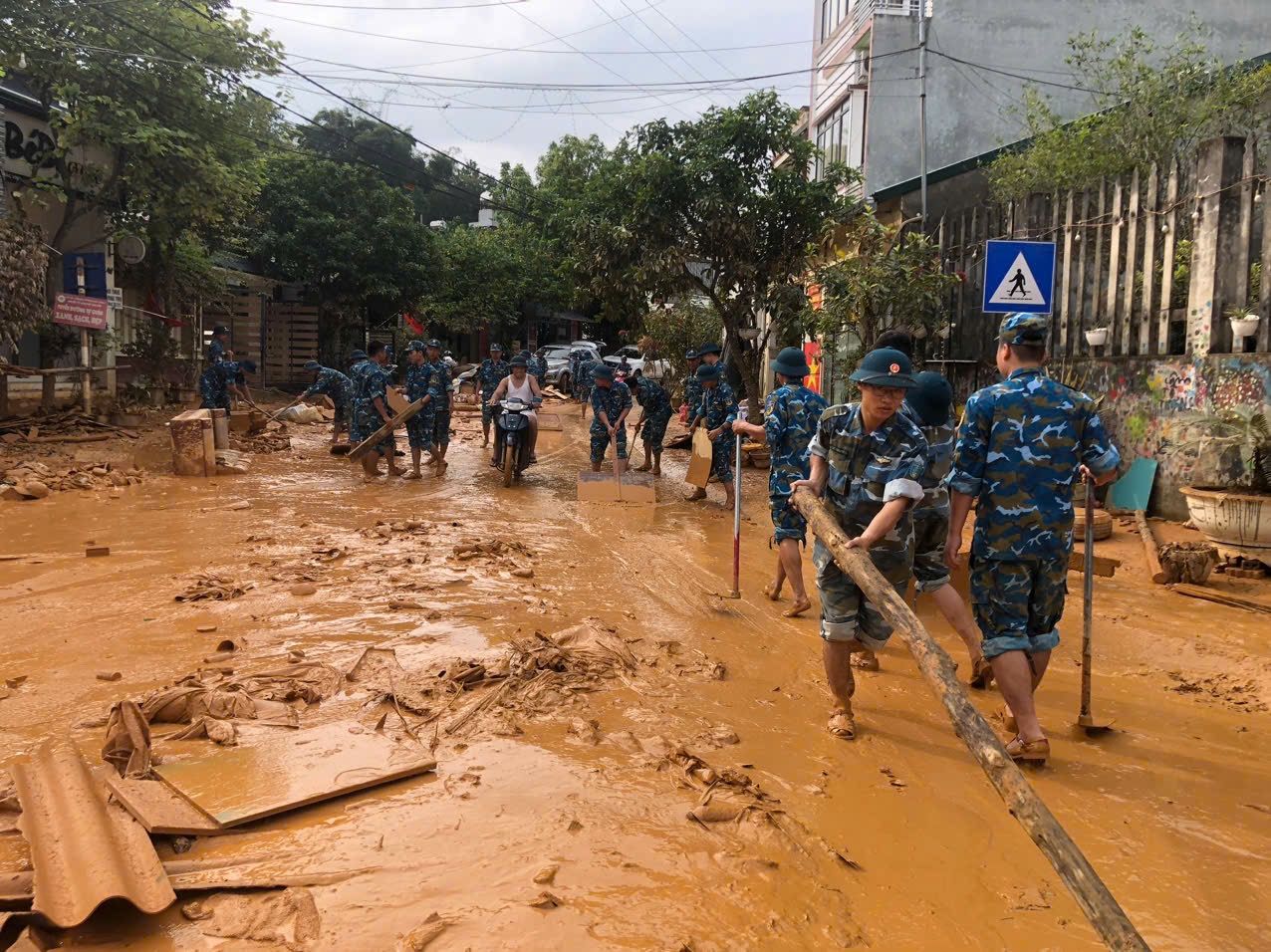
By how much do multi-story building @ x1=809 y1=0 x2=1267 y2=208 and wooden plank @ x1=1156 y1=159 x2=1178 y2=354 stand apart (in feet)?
32.4

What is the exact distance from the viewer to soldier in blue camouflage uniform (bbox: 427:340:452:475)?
40.8ft

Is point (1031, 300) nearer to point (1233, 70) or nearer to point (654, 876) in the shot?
point (654, 876)

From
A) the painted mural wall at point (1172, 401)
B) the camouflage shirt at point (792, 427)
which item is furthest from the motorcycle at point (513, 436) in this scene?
the painted mural wall at point (1172, 401)

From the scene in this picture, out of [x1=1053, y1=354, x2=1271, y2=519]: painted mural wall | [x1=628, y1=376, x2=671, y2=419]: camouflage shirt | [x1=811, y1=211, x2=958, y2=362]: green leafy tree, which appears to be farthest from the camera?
[x1=628, y1=376, x2=671, y2=419]: camouflage shirt

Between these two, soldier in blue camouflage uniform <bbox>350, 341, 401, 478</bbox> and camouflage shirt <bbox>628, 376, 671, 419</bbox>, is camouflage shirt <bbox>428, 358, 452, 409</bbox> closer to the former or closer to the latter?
soldier in blue camouflage uniform <bbox>350, 341, 401, 478</bbox>

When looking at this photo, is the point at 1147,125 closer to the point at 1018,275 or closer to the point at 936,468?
the point at 1018,275

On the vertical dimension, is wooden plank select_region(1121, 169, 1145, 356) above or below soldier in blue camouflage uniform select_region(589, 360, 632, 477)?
above

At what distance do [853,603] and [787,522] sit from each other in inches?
80.6

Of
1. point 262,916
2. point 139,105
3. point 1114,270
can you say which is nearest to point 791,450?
point 262,916

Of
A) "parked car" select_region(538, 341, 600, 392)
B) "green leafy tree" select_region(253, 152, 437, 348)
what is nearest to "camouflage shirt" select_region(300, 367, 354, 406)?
"green leafy tree" select_region(253, 152, 437, 348)

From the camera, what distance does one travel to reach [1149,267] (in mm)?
9555

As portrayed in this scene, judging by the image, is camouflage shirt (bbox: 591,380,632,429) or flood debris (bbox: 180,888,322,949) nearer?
flood debris (bbox: 180,888,322,949)

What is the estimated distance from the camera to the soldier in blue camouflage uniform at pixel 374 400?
12141mm

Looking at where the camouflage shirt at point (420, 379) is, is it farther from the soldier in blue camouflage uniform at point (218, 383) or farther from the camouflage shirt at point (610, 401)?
the soldier in blue camouflage uniform at point (218, 383)
